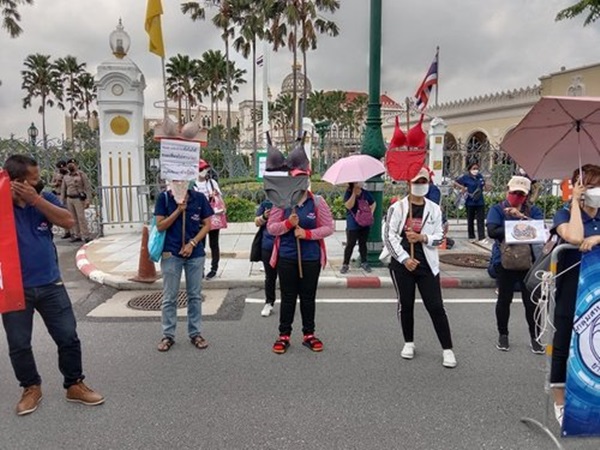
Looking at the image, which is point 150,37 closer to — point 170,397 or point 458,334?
point 170,397

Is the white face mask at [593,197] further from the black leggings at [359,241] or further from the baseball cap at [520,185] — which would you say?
the black leggings at [359,241]

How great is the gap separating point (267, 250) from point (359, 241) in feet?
9.09

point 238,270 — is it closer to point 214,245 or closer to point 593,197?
point 214,245

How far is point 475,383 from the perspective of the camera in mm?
4078

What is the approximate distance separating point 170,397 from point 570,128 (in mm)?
3568

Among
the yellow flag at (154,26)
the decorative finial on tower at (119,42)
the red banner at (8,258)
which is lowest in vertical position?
the red banner at (8,258)

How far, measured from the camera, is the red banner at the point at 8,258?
3.26 meters

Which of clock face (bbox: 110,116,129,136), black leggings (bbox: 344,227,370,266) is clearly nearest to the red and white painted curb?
black leggings (bbox: 344,227,370,266)

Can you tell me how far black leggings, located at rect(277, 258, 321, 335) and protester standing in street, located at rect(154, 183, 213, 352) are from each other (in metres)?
0.86

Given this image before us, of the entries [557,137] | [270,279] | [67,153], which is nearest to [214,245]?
[270,279]

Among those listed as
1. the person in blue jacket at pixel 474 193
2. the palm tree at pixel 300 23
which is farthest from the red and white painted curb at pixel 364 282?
the palm tree at pixel 300 23

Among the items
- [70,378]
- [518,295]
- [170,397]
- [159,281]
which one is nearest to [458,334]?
[518,295]

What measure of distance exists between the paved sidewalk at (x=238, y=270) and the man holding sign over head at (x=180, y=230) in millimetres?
2525

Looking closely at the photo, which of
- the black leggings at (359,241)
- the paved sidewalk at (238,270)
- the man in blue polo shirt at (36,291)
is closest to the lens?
the man in blue polo shirt at (36,291)
